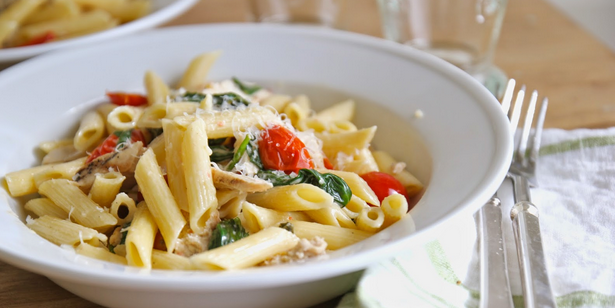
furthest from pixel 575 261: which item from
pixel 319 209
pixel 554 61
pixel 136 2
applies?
pixel 136 2

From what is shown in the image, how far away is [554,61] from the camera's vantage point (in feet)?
11.0

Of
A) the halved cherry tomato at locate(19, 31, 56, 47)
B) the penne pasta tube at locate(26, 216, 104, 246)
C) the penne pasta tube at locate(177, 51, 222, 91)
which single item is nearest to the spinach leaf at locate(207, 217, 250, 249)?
the penne pasta tube at locate(26, 216, 104, 246)

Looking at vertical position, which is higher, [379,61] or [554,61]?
[379,61]

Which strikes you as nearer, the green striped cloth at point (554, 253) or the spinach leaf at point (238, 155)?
the green striped cloth at point (554, 253)

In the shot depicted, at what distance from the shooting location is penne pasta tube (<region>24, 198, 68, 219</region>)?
78.7 inches

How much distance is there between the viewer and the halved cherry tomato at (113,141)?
220cm

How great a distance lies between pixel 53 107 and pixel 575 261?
2.00 m

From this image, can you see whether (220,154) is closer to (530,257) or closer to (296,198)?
(296,198)

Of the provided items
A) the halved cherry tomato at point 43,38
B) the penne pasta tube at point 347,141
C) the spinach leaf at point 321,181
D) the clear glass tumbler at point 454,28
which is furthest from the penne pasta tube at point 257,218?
the halved cherry tomato at point 43,38

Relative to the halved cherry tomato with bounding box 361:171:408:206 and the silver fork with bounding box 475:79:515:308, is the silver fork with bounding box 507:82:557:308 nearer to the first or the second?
the silver fork with bounding box 475:79:515:308

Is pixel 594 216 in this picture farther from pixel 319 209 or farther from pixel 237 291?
pixel 237 291

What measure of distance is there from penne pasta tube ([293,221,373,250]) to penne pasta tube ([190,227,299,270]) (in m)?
0.10

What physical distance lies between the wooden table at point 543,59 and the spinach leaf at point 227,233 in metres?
0.48

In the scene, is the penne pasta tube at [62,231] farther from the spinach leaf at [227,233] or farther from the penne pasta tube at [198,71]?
the penne pasta tube at [198,71]
